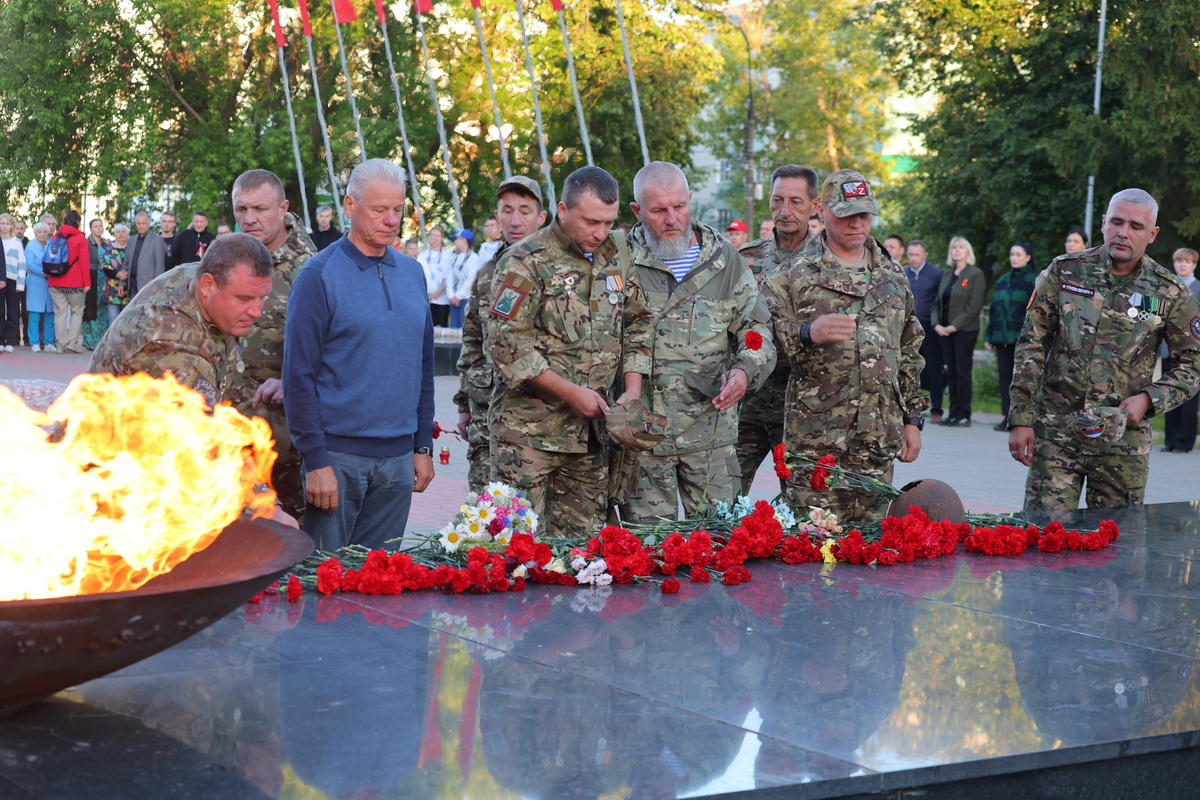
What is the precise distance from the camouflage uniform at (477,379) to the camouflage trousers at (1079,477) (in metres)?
2.67

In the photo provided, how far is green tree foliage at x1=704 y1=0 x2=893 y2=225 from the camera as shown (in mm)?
47312

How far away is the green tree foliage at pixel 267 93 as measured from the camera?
34031 millimetres

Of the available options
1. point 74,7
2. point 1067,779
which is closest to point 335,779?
point 1067,779

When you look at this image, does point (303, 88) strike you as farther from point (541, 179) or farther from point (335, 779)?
point (335, 779)

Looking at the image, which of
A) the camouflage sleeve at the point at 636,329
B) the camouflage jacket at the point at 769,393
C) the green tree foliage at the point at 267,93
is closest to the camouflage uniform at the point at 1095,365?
the camouflage jacket at the point at 769,393

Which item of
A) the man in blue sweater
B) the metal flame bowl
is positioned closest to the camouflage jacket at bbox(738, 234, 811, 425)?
the man in blue sweater

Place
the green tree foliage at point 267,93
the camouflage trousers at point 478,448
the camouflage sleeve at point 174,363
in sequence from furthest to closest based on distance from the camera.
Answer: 1. the green tree foliage at point 267,93
2. the camouflage trousers at point 478,448
3. the camouflage sleeve at point 174,363

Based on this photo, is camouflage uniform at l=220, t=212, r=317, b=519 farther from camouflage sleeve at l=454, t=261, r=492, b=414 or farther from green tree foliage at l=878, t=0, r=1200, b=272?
green tree foliage at l=878, t=0, r=1200, b=272

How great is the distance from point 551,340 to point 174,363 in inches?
72.8

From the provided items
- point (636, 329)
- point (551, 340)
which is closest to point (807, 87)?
point (636, 329)

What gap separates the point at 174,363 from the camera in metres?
3.99

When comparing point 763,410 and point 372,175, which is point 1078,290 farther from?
point 372,175

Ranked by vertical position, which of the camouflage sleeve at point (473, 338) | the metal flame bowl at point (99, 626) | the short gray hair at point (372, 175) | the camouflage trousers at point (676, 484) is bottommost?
the camouflage trousers at point (676, 484)

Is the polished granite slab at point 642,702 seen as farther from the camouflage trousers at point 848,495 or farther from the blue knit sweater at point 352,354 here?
the camouflage trousers at point 848,495
